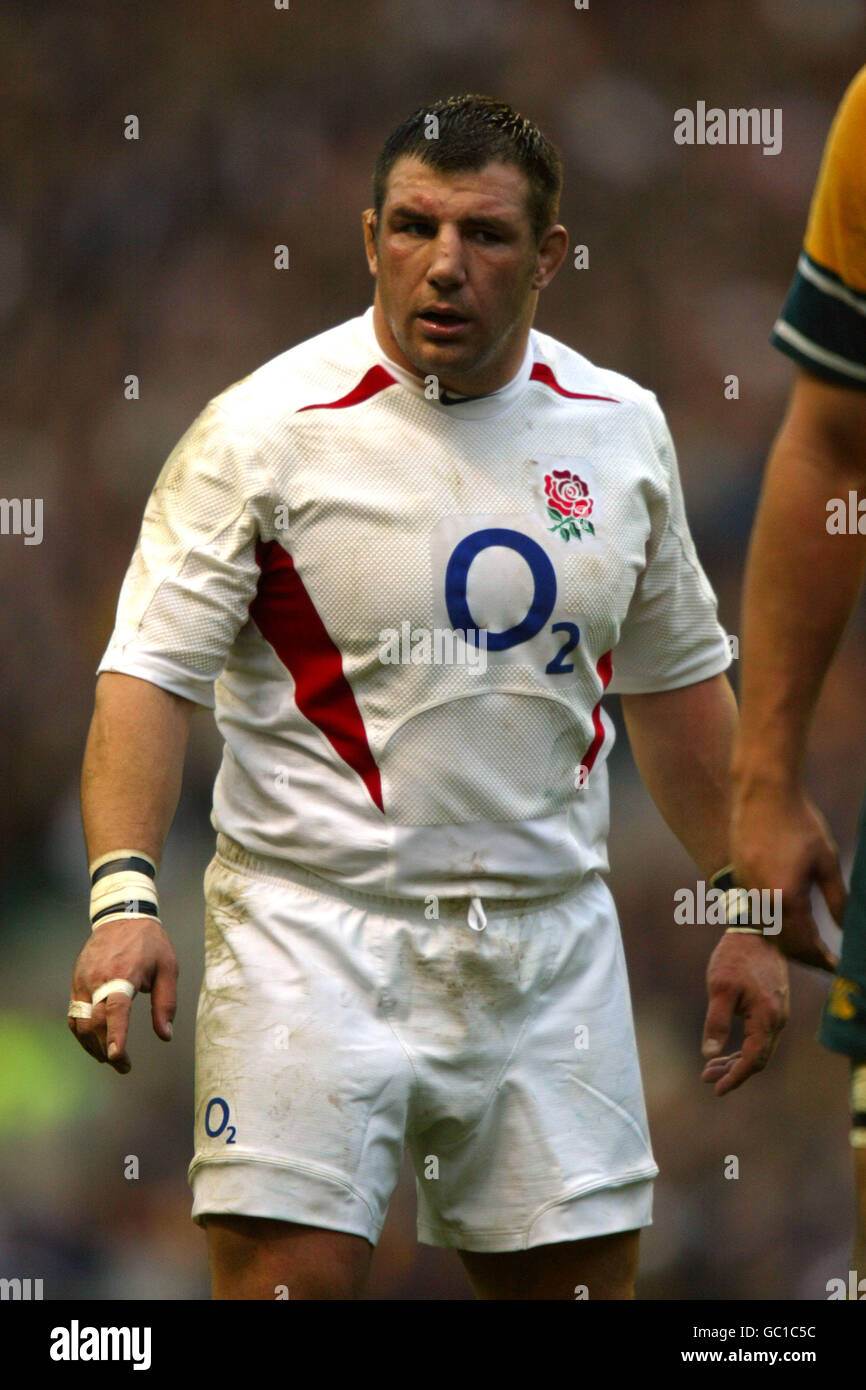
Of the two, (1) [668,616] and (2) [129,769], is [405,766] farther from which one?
(1) [668,616]

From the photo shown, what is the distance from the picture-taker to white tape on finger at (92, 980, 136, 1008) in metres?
2.71

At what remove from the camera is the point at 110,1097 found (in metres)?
5.48

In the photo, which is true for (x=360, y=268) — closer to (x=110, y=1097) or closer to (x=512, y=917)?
(x=110, y=1097)

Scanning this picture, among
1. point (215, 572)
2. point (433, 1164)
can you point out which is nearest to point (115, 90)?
point (215, 572)

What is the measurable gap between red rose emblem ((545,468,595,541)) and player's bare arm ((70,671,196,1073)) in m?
0.64

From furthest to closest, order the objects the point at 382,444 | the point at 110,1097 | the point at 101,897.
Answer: the point at 110,1097 → the point at 382,444 → the point at 101,897

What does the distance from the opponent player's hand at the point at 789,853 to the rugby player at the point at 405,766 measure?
43.8 inches

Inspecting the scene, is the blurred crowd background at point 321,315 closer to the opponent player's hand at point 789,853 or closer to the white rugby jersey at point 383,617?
the white rugby jersey at point 383,617

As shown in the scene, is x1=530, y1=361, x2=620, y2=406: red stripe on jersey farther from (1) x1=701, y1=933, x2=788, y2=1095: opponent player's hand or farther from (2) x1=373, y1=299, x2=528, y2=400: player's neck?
(1) x1=701, y1=933, x2=788, y2=1095: opponent player's hand

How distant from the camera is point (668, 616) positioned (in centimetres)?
336

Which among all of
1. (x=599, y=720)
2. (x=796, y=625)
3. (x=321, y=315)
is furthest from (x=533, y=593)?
(x=321, y=315)

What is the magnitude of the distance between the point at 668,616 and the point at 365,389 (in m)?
0.65

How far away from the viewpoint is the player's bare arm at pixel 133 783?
2.80 m
